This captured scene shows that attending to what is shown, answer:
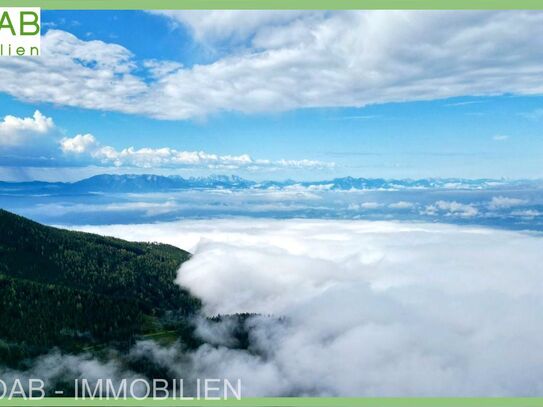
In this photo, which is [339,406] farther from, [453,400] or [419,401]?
[453,400]

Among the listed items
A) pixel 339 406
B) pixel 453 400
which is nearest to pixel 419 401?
pixel 453 400
